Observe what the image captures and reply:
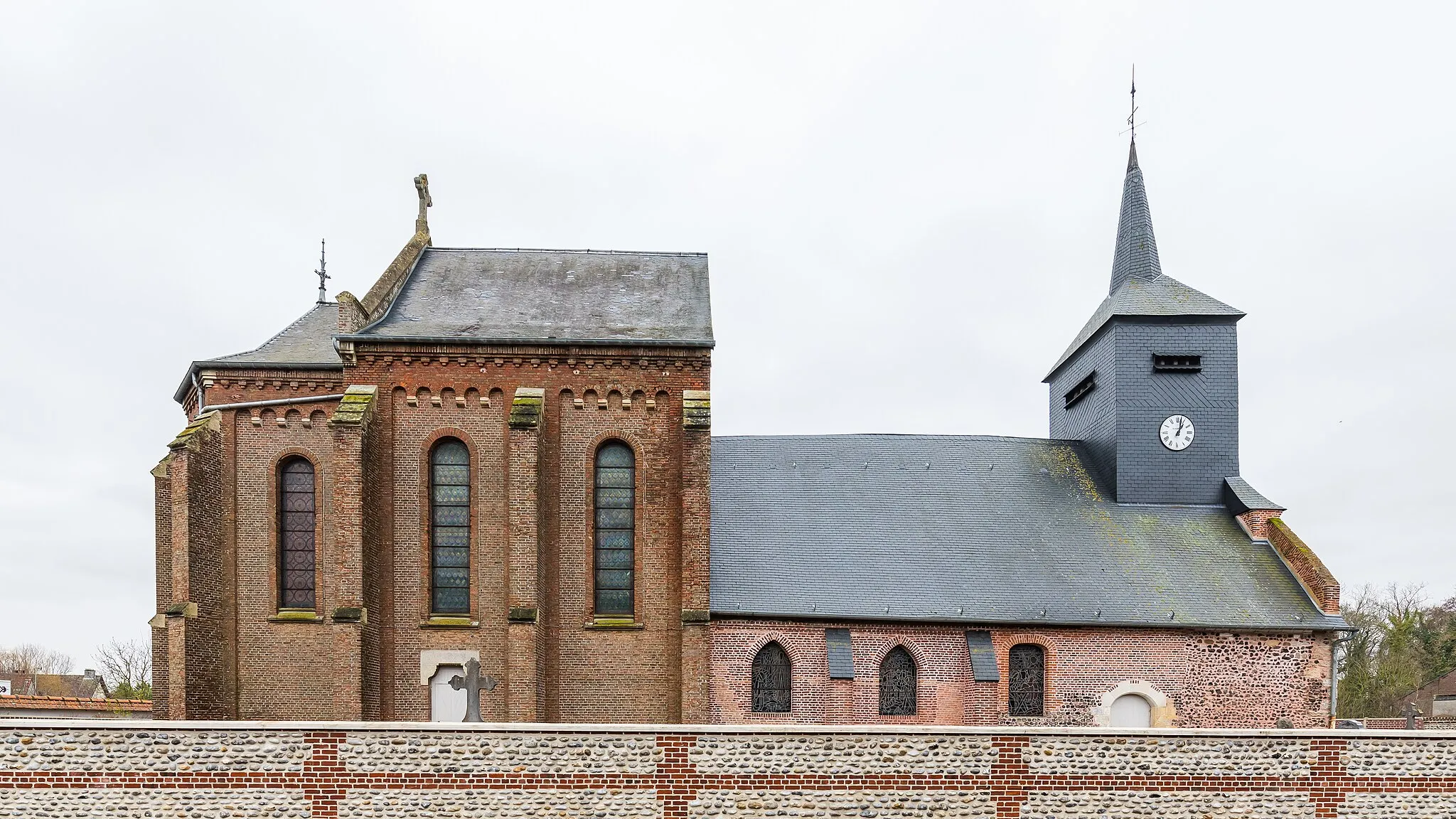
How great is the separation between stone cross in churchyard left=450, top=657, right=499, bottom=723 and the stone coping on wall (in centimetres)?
478

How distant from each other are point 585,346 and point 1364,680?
41301 mm

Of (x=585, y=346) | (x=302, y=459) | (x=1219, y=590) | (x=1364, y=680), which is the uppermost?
(x=585, y=346)

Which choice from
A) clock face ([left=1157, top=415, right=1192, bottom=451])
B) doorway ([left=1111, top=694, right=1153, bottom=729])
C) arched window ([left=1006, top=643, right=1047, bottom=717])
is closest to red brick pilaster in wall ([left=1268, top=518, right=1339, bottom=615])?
clock face ([left=1157, top=415, right=1192, bottom=451])

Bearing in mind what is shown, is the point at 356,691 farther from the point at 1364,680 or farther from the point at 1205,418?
the point at 1364,680

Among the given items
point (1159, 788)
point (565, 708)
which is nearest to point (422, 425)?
point (565, 708)

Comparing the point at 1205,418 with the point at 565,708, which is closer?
the point at 565,708

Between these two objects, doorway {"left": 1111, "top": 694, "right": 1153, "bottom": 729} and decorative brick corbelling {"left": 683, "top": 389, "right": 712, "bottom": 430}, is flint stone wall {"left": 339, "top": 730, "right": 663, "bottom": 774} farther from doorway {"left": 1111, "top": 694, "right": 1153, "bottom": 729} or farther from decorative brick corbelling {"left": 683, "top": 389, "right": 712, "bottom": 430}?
doorway {"left": 1111, "top": 694, "right": 1153, "bottom": 729}

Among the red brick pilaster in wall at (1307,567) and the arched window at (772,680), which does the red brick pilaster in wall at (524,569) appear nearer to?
the arched window at (772,680)

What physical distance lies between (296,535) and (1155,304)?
2148cm

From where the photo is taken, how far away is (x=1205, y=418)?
20.5 m

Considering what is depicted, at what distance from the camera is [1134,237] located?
23.2m

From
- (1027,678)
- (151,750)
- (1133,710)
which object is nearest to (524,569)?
(151,750)

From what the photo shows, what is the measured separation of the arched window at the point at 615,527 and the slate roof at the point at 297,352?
246 inches

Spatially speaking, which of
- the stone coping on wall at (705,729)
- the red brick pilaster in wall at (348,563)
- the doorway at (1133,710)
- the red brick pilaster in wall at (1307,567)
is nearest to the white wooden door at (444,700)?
the red brick pilaster in wall at (348,563)
